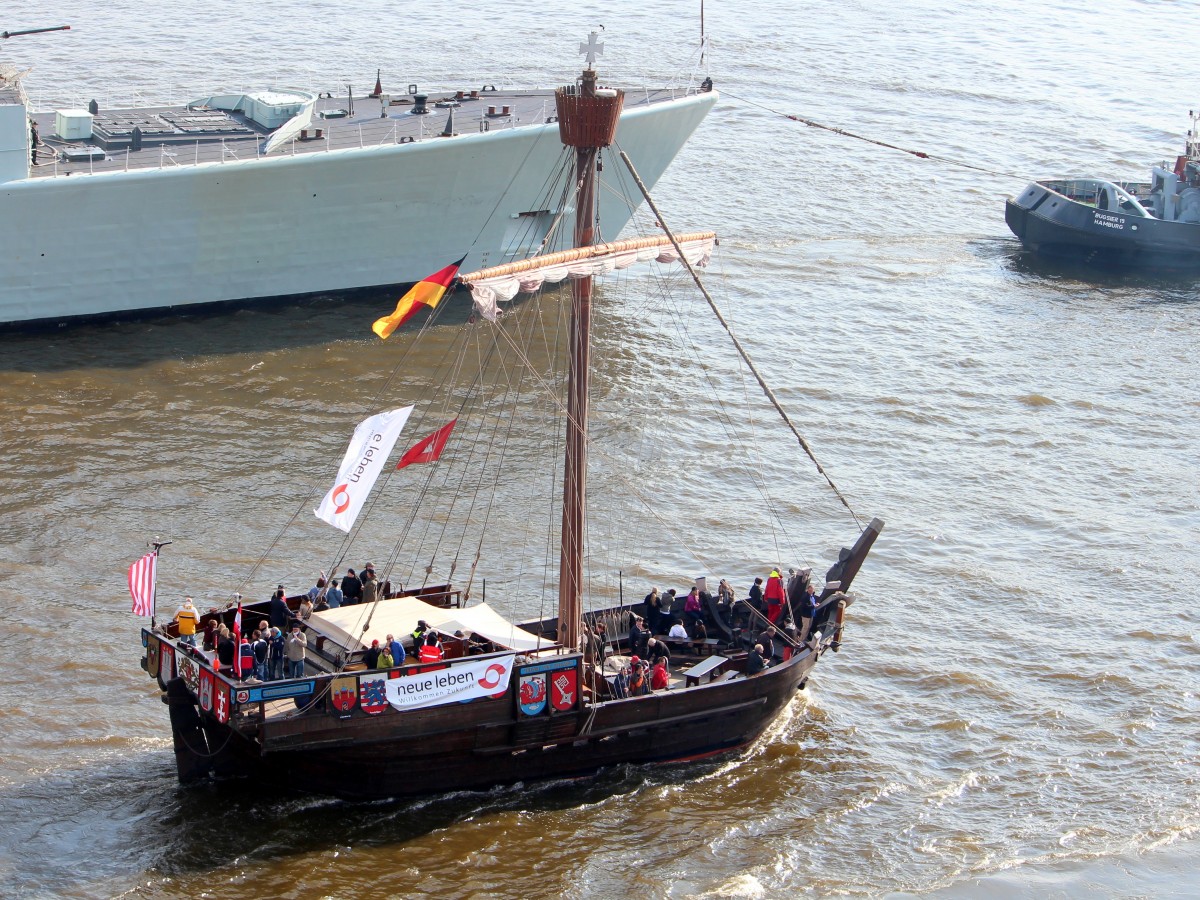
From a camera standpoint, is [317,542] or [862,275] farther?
[862,275]

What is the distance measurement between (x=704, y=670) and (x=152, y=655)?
25.8ft

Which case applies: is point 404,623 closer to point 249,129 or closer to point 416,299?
point 416,299

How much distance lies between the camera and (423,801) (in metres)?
20.9

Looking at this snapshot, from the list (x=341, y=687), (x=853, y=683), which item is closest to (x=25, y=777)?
(x=341, y=687)

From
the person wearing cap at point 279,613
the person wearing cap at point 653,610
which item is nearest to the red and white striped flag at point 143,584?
the person wearing cap at point 279,613

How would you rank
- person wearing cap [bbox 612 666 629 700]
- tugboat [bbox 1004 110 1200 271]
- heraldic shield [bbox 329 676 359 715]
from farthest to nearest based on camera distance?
tugboat [bbox 1004 110 1200 271] < person wearing cap [bbox 612 666 629 700] < heraldic shield [bbox 329 676 359 715]

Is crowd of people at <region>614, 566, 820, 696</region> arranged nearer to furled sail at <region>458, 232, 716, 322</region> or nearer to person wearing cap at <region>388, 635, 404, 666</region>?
person wearing cap at <region>388, 635, 404, 666</region>

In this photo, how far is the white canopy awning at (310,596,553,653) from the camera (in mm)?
21078

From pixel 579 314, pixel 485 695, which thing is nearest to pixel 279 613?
pixel 485 695

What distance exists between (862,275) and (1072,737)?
22.8 metres

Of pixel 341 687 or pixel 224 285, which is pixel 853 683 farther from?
pixel 224 285

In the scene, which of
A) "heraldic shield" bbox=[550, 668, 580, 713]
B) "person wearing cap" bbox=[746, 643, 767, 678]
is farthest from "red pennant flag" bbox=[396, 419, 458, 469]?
"person wearing cap" bbox=[746, 643, 767, 678]

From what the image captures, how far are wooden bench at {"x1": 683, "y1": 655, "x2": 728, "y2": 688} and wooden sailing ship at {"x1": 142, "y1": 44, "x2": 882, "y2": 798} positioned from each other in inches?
1.0

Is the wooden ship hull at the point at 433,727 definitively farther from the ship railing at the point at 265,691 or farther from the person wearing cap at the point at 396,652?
the person wearing cap at the point at 396,652
